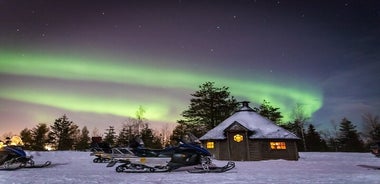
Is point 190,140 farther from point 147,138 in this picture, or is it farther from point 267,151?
point 147,138

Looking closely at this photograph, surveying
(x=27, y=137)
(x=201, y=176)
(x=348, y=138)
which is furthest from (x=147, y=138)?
(x=348, y=138)

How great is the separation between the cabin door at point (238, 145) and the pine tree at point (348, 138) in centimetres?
4554

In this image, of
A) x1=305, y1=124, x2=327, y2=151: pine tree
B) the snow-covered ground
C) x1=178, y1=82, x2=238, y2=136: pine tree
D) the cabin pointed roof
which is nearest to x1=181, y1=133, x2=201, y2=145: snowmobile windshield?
the snow-covered ground

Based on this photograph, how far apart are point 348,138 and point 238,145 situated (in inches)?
1952

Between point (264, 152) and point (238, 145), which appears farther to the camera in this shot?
point (238, 145)

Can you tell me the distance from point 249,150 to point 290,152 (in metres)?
3.92

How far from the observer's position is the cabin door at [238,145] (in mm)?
23922

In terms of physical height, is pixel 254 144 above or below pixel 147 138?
below

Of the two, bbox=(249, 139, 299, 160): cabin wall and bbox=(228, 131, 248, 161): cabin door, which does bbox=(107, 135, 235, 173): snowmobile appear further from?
bbox=(249, 139, 299, 160): cabin wall

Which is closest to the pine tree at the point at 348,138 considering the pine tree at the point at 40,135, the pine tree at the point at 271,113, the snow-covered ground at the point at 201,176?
the pine tree at the point at 271,113

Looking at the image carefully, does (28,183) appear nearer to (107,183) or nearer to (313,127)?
(107,183)

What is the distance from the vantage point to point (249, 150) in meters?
24.0

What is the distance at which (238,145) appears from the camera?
24.3m

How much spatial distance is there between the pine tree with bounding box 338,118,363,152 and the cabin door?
1793 inches
